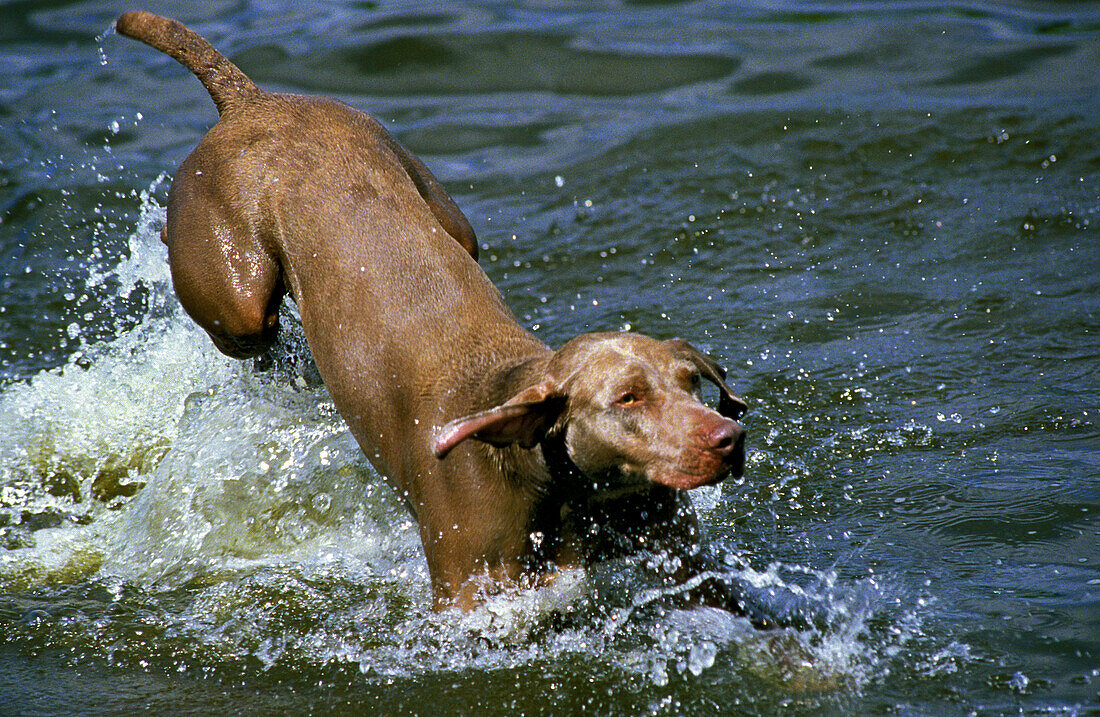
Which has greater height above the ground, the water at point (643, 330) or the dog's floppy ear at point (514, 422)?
the dog's floppy ear at point (514, 422)

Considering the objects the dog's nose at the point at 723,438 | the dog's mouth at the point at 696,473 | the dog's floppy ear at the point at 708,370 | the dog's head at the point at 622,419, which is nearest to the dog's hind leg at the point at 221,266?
the dog's head at the point at 622,419

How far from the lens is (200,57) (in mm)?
5480

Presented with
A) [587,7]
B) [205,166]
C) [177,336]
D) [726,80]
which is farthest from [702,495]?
[587,7]

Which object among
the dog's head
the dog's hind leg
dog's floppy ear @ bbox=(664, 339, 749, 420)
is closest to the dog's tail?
the dog's hind leg

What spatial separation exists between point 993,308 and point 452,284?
3587 mm

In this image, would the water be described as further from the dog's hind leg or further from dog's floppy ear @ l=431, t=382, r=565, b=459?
dog's floppy ear @ l=431, t=382, r=565, b=459

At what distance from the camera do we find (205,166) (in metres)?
5.11

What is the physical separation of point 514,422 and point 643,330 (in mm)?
3351

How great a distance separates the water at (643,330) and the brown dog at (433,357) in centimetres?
29

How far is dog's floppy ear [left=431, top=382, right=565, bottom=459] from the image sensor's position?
Answer: 11.5ft

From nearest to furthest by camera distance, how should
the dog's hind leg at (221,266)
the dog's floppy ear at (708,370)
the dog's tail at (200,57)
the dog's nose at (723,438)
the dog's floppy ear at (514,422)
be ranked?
the dog's nose at (723,438) < the dog's floppy ear at (514,422) < the dog's floppy ear at (708,370) < the dog's hind leg at (221,266) < the dog's tail at (200,57)

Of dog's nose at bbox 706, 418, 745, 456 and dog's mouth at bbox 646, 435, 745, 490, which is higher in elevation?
dog's nose at bbox 706, 418, 745, 456

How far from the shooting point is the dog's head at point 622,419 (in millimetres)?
3475

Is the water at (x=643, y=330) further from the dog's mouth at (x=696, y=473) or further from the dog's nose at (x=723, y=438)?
the dog's nose at (x=723, y=438)
